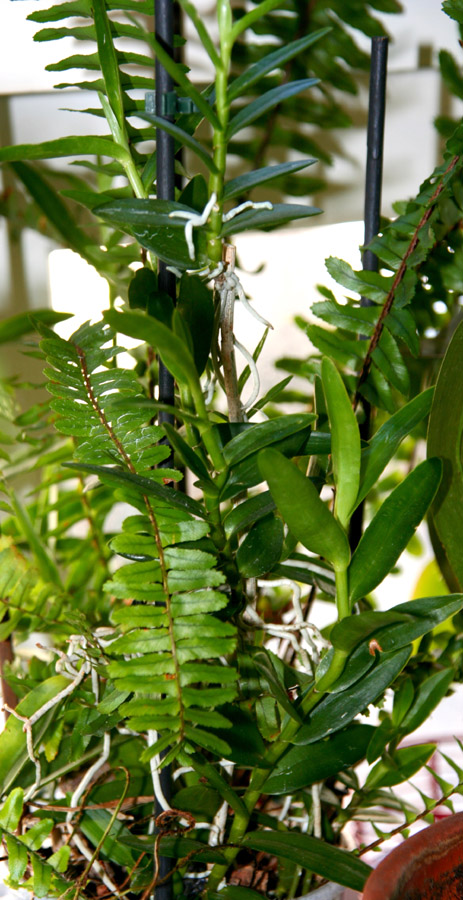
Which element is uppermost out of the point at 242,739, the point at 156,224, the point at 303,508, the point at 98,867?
the point at 156,224

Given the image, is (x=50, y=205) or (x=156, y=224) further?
(x=50, y=205)

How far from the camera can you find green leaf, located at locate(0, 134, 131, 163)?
0.98 feet

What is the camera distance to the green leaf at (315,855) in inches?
13.3

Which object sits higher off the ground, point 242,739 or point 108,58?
point 108,58

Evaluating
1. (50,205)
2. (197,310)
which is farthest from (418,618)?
(50,205)

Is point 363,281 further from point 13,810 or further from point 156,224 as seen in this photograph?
point 13,810

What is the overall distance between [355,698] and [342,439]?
0.12 m

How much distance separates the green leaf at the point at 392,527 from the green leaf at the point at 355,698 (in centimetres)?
4

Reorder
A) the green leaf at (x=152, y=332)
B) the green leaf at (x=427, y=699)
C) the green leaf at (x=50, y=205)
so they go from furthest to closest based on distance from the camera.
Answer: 1. the green leaf at (x=50, y=205)
2. the green leaf at (x=427, y=699)
3. the green leaf at (x=152, y=332)

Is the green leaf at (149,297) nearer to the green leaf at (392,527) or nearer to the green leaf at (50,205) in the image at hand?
the green leaf at (392,527)

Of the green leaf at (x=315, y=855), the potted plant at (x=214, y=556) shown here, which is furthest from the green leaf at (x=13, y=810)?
the green leaf at (x=315, y=855)

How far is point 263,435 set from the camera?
296 mm

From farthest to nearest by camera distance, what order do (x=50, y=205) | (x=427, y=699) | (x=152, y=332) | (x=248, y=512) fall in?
1. (x=50, y=205)
2. (x=427, y=699)
3. (x=248, y=512)
4. (x=152, y=332)

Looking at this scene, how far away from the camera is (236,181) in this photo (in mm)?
302
